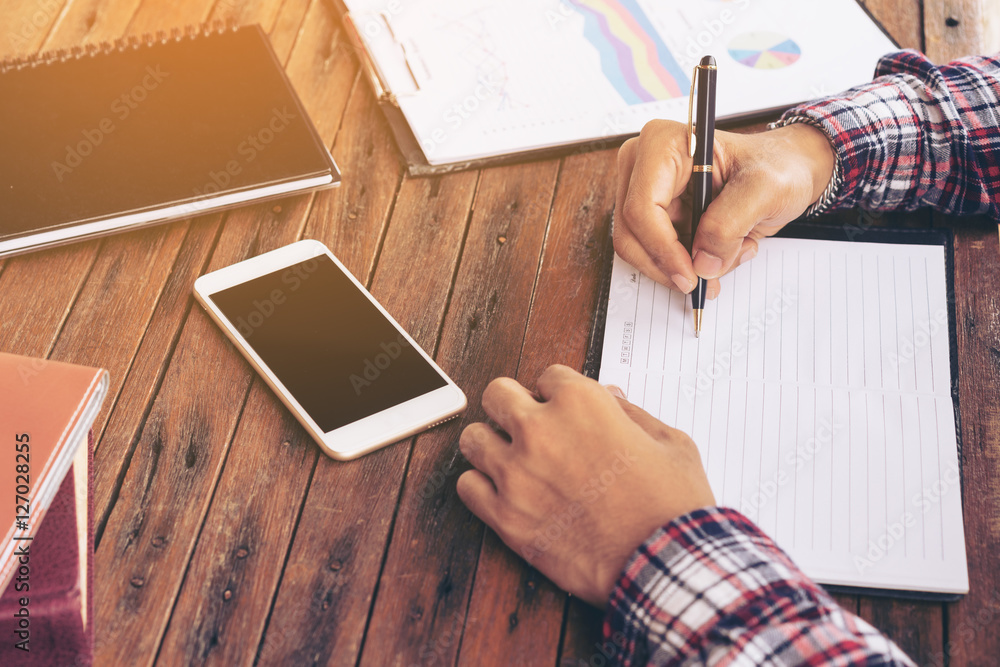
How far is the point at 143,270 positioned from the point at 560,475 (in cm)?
57

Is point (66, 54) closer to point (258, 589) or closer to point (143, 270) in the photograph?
point (143, 270)

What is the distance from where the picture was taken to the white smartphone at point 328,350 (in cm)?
79

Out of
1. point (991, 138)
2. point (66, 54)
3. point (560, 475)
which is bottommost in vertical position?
point (991, 138)

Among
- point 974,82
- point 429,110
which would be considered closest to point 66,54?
point 429,110

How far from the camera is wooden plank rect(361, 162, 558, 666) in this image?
2.26 ft

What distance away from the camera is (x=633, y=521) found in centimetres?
69

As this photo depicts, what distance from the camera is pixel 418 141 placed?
1.06 m

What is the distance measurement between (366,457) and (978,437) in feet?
2.02

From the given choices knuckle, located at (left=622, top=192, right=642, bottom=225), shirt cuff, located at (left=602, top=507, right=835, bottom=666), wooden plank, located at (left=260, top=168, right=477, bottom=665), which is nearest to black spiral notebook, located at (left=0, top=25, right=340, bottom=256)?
wooden plank, located at (left=260, top=168, right=477, bottom=665)

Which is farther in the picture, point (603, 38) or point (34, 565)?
point (603, 38)
